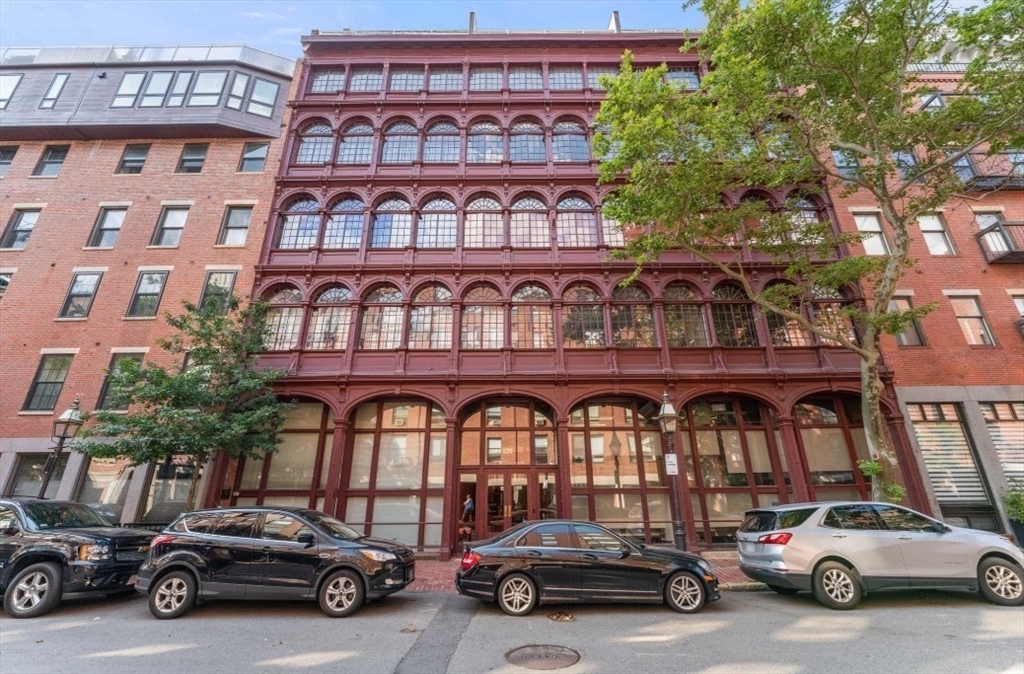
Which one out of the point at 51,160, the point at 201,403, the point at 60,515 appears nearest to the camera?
the point at 60,515

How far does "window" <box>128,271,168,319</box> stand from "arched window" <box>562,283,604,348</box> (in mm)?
15222

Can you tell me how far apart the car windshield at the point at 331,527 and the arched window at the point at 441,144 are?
14999 millimetres

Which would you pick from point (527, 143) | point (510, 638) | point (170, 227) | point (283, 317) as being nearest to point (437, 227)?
point (527, 143)

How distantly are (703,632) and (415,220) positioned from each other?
15.9 meters

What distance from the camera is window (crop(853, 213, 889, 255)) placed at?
17.3 meters

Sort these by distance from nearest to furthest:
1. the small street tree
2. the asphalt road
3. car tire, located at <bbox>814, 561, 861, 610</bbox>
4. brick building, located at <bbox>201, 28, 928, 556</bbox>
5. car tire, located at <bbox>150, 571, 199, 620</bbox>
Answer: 1. the asphalt road
2. car tire, located at <bbox>150, 571, 199, 620</bbox>
3. car tire, located at <bbox>814, 561, 861, 610</bbox>
4. the small street tree
5. brick building, located at <bbox>201, 28, 928, 556</bbox>

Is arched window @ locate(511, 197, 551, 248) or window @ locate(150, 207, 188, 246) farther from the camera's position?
window @ locate(150, 207, 188, 246)

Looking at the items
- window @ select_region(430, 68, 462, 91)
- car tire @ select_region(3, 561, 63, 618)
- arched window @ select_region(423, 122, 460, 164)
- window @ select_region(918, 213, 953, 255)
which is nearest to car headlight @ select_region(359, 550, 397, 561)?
car tire @ select_region(3, 561, 63, 618)

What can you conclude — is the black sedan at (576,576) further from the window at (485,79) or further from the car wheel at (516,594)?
the window at (485,79)

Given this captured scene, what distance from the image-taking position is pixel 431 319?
53.7 feet

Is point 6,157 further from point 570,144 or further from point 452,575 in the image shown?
point 452,575

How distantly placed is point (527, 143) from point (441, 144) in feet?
12.4

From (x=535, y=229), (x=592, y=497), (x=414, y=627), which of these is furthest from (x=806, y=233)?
(x=414, y=627)

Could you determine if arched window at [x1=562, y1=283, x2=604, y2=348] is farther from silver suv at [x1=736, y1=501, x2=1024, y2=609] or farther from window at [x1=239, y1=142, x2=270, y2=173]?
window at [x1=239, y1=142, x2=270, y2=173]
